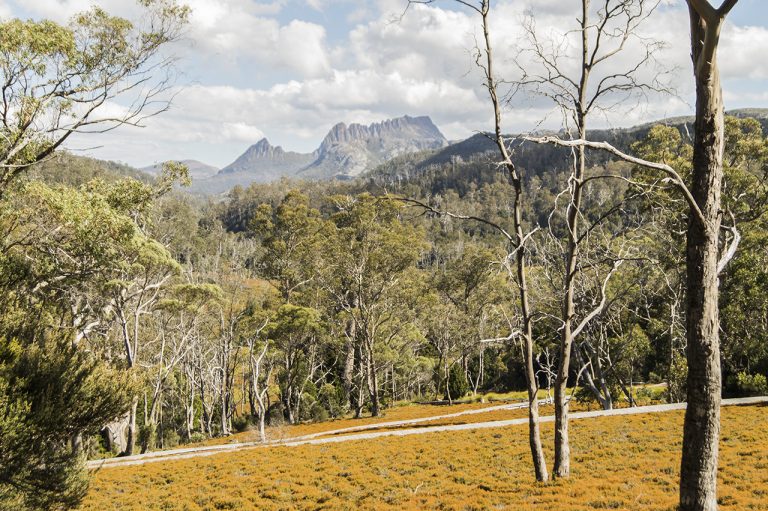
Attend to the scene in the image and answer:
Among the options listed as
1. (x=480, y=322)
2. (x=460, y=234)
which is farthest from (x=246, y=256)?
(x=480, y=322)

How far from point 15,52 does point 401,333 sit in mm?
28095

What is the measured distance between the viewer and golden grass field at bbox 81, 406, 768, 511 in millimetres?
8891

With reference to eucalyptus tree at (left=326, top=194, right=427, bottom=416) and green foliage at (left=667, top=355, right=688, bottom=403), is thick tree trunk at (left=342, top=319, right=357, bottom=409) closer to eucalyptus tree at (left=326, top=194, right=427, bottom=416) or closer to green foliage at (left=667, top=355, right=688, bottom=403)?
eucalyptus tree at (left=326, top=194, right=427, bottom=416)

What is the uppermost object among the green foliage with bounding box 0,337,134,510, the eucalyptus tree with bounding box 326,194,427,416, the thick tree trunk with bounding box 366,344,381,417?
the eucalyptus tree with bounding box 326,194,427,416

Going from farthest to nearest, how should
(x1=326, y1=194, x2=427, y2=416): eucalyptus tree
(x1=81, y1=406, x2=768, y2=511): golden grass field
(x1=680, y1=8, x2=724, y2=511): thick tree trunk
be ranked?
(x1=326, y1=194, x2=427, y2=416): eucalyptus tree
(x1=81, y1=406, x2=768, y2=511): golden grass field
(x1=680, y1=8, x2=724, y2=511): thick tree trunk

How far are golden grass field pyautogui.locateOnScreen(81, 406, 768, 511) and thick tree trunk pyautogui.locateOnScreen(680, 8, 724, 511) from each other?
4848 millimetres

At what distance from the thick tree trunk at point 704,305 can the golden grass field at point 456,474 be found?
4848 mm

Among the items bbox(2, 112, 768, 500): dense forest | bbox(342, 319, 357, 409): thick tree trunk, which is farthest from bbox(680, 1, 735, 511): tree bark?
bbox(342, 319, 357, 409): thick tree trunk

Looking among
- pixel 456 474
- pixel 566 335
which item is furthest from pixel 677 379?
pixel 566 335

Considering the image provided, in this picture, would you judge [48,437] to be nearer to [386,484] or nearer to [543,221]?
[386,484]

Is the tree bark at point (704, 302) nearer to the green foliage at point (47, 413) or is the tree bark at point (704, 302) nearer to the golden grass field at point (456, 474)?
the golden grass field at point (456, 474)

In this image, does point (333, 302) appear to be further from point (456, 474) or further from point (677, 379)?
point (677, 379)

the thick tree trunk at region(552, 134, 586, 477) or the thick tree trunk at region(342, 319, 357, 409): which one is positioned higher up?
the thick tree trunk at region(552, 134, 586, 477)

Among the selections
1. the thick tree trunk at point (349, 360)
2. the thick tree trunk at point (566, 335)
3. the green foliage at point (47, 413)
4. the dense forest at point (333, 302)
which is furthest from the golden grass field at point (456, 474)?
the thick tree trunk at point (349, 360)
